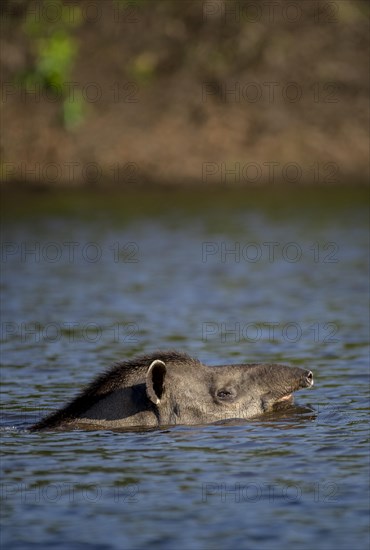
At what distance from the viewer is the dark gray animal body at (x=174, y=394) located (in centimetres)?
1357

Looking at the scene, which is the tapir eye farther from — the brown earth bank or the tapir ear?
the brown earth bank

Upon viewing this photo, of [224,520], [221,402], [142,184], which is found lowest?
[224,520]

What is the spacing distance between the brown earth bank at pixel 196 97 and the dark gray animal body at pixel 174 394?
29.1 meters

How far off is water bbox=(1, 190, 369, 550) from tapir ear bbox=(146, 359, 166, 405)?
1.22ft

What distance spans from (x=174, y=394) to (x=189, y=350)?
17.5 ft

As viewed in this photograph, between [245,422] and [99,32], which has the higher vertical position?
[99,32]

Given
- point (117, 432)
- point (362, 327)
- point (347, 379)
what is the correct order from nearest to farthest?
point (117, 432)
point (347, 379)
point (362, 327)

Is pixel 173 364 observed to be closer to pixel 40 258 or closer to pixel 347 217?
pixel 40 258

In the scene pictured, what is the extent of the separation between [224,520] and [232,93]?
1405 inches

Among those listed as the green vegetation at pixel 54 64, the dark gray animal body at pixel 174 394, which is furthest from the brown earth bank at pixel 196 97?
the dark gray animal body at pixel 174 394

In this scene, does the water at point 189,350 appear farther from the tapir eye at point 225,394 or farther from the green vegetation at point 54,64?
the green vegetation at point 54,64

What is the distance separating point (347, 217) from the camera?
34.7 meters

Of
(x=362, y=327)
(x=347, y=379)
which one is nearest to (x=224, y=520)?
(x=347, y=379)

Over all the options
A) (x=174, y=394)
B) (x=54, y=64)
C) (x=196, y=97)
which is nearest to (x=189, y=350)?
(x=174, y=394)
